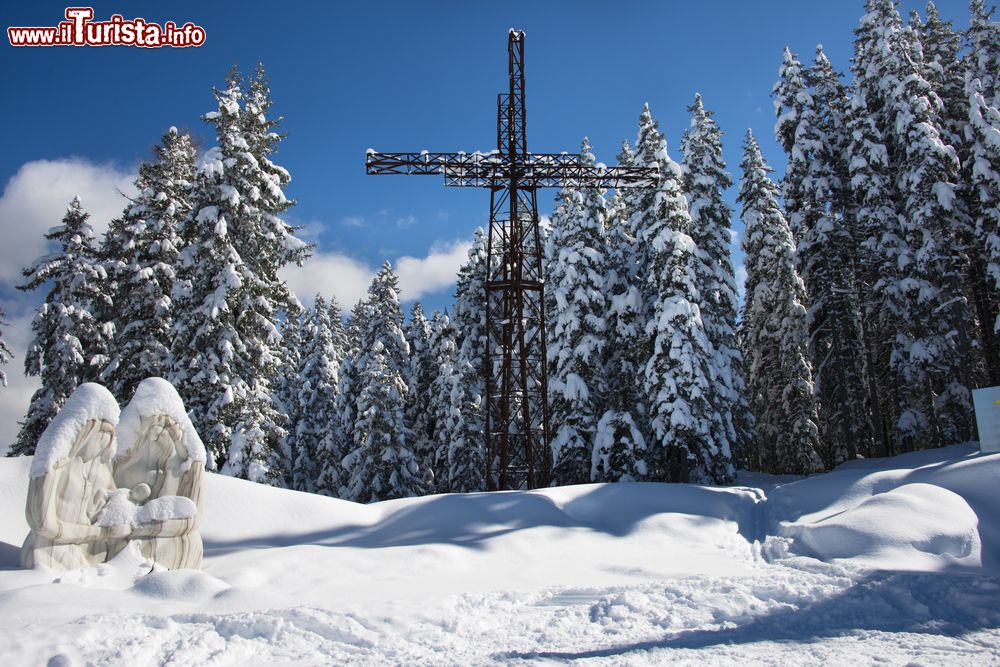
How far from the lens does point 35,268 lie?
85.1ft

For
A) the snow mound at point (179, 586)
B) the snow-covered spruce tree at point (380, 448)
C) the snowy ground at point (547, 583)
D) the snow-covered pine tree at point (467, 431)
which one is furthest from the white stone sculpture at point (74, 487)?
the snow-covered pine tree at point (467, 431)

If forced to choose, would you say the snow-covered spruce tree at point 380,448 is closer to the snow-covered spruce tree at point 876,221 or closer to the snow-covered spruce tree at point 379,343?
the snow-covered spruce tree at point 379,343

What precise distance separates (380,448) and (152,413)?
20990 mm

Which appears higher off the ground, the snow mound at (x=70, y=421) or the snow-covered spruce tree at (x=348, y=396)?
the snow-covered spruce tree at (x=348, y=396)

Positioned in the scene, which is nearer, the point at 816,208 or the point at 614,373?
the point at 614,373

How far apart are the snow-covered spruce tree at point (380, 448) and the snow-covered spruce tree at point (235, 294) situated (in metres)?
9.02

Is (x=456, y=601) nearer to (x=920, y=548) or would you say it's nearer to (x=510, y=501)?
(x=510, y=501)

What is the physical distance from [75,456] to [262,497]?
196 inches

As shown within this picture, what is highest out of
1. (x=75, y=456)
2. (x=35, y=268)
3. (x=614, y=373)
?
(x=35, y=268)

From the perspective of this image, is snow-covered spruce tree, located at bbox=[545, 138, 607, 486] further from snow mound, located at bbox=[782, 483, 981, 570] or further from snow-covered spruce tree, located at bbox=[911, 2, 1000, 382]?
snow-covered spruce tree, located at bbox=[911, 2, 1000, 382]

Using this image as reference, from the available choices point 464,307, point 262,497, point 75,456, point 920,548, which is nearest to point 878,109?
point 464,307

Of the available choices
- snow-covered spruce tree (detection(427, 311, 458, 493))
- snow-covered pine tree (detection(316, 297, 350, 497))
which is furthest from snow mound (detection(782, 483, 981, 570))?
snow-covered pine tree (detection(316, 297, 350, 497))

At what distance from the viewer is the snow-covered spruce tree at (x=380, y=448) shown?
3127 centimetres

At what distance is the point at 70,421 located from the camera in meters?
10.2
